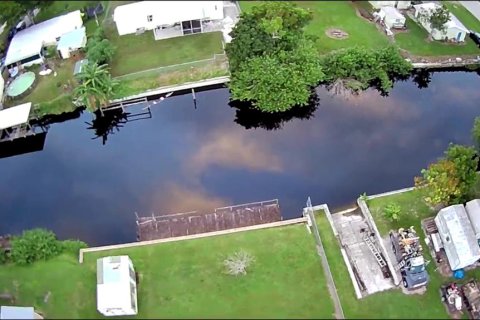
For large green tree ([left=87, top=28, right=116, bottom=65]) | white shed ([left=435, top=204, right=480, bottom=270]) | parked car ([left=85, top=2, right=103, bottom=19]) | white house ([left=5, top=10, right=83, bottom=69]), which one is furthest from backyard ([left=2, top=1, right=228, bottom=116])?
white shed ([left=435, top=204, right=480, bottom=270])

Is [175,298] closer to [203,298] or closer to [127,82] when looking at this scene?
[203,298]

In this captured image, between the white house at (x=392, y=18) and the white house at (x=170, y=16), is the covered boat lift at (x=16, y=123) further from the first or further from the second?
the white house at (x=392, y=18)

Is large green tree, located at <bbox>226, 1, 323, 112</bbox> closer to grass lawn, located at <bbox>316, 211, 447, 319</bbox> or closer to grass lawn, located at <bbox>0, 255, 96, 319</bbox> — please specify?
grass lawn, located at <bbox>316, 211, 447, 319</bbox>

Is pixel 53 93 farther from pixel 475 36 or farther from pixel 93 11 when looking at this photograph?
pixel 475 36

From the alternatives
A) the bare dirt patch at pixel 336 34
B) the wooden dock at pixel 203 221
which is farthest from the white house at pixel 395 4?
the wooden dock at pixel 203 221

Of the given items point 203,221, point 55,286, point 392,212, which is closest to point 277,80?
point 203,221

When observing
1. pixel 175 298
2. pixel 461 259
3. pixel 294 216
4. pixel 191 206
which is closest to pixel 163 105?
pixel 191 206
